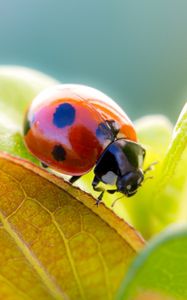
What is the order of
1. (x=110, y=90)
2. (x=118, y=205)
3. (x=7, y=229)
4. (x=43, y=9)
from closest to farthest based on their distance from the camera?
(x=7, y=229) → (x=118, y=205) → (x=110, y=90) → (x=43, y=9)

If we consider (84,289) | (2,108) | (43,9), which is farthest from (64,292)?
(43,9)

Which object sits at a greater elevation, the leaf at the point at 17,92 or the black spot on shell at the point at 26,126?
the leaf at the point at 17,92

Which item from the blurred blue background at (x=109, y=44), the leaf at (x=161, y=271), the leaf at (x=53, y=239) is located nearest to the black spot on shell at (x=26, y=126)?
the leaf at (x=53, y=239)

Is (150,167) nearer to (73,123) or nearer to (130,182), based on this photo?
(130,182)

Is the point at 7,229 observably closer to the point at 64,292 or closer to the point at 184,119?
the point at 64,292

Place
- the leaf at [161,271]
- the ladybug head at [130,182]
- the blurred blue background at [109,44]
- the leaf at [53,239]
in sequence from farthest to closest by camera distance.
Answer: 1. the blurred blue background at [109,44]
2. the ladybug head at [130,182]
3. the leaf at [53,239]
4. the leaf at [161,271]

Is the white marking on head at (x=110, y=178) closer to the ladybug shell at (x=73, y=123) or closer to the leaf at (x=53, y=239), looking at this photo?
the ladybug shell at (x=73, y=123)
